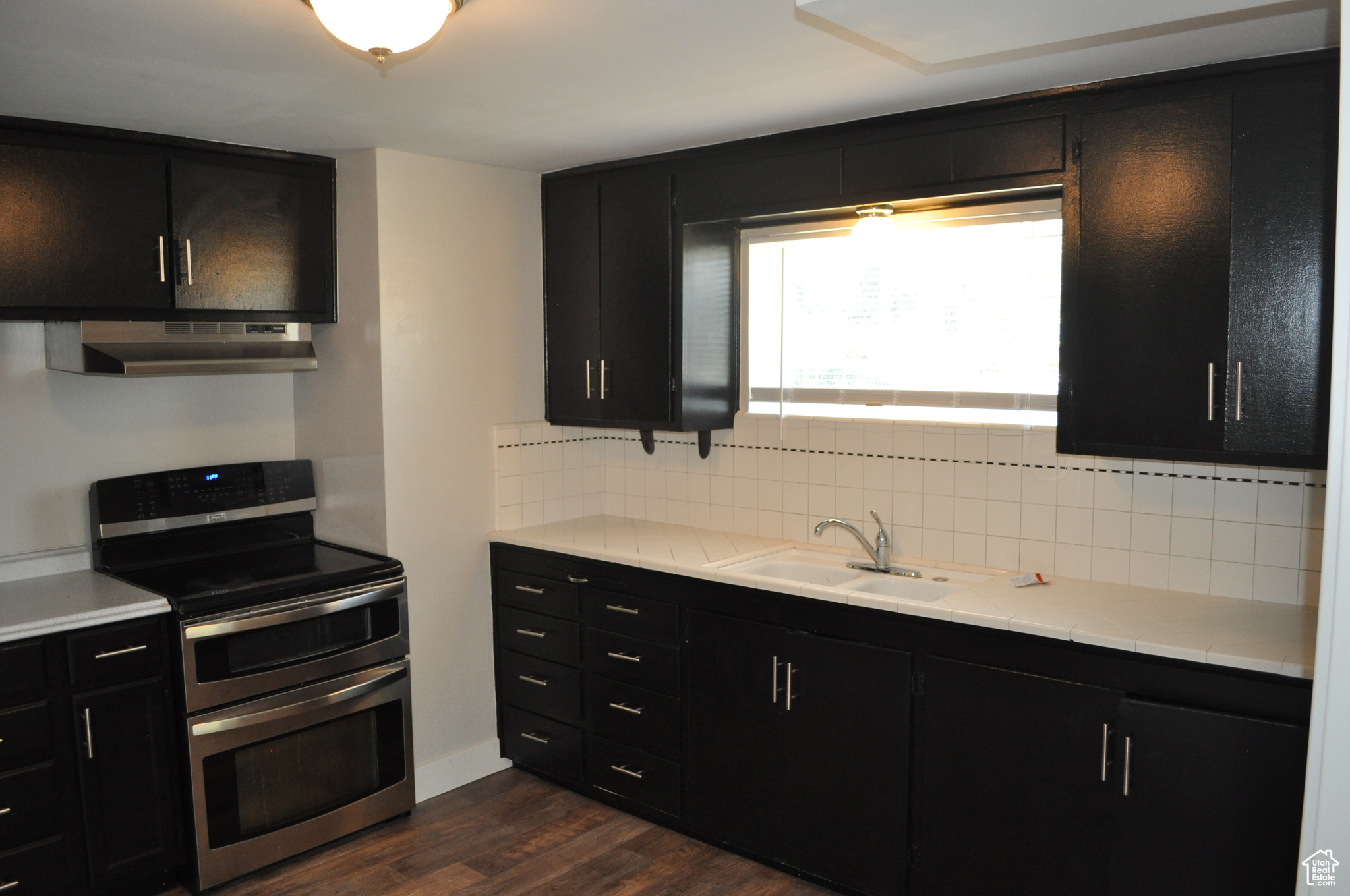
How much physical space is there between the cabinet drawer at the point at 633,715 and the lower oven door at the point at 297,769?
66 centimetres

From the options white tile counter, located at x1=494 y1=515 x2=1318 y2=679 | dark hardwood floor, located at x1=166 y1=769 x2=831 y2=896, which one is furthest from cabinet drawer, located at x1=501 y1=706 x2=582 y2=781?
white tile counter, located at x1=494 y1=515 x2=1318 y2=679

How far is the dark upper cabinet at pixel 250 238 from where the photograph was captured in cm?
316

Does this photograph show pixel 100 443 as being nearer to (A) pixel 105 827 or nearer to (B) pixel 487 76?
(A) pixel 105 827

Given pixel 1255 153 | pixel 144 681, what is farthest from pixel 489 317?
pixel 1255 153

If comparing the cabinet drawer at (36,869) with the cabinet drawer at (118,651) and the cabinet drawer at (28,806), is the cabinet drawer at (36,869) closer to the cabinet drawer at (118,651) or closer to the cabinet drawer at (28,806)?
the cabinet drawer at (28,806)

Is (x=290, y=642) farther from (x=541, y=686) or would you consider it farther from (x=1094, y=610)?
(x=1094, y=610)

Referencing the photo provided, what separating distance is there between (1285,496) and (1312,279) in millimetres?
648

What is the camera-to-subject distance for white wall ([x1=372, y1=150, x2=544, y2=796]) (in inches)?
135

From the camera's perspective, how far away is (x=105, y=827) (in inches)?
110

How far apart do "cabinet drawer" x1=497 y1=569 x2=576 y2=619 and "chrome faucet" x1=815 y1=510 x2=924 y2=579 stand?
0.95m

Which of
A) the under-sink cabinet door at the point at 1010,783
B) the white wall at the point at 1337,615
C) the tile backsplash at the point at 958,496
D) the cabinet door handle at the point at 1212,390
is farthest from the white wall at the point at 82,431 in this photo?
the white wall at the point at 1337,615

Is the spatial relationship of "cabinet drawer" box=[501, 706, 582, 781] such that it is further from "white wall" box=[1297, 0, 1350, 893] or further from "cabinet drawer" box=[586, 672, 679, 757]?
"white wall" box=[1297, 0, 1350, 893]

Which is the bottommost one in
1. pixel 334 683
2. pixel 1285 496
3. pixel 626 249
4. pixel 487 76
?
pixel 334 683

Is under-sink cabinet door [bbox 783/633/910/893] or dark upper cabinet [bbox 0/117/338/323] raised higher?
dark upper cabinet [bbox 0/117/338/323]
